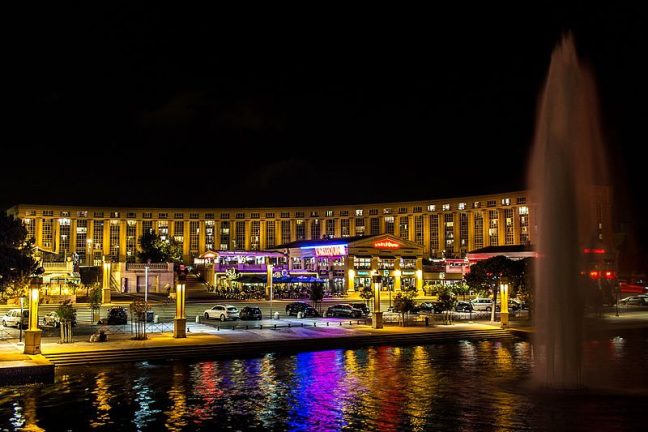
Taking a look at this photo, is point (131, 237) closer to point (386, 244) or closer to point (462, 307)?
point (386, 244)

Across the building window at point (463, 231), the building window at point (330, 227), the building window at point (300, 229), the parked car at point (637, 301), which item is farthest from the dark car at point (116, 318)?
the building window at point (330, 227)

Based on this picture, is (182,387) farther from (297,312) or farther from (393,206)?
(393,206)

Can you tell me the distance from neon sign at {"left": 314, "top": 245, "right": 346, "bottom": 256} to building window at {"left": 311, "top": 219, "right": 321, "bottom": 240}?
49154 millimetres

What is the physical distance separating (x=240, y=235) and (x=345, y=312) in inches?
3943

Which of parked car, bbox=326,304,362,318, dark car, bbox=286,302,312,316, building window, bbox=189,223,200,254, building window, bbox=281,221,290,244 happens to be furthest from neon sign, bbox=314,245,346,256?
building window, bbox=189,223,200,254

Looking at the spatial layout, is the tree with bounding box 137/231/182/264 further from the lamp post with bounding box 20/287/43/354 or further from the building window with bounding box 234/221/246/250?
the lamp post with bounding box 20/287/43/354

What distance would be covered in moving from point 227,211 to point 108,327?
108 m

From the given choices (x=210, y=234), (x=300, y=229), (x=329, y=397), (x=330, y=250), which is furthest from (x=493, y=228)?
(x=329, y=397)

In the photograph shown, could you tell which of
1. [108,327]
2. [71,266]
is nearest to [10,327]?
[108,327]

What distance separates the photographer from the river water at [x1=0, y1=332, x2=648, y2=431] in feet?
73.5

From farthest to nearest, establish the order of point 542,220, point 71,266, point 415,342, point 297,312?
point 71,266 → point 297,312 → point 415,342 → point 542,220

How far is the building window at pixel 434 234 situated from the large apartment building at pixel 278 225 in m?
0.22

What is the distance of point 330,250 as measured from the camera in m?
105

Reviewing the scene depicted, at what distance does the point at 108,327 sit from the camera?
1997 inches
